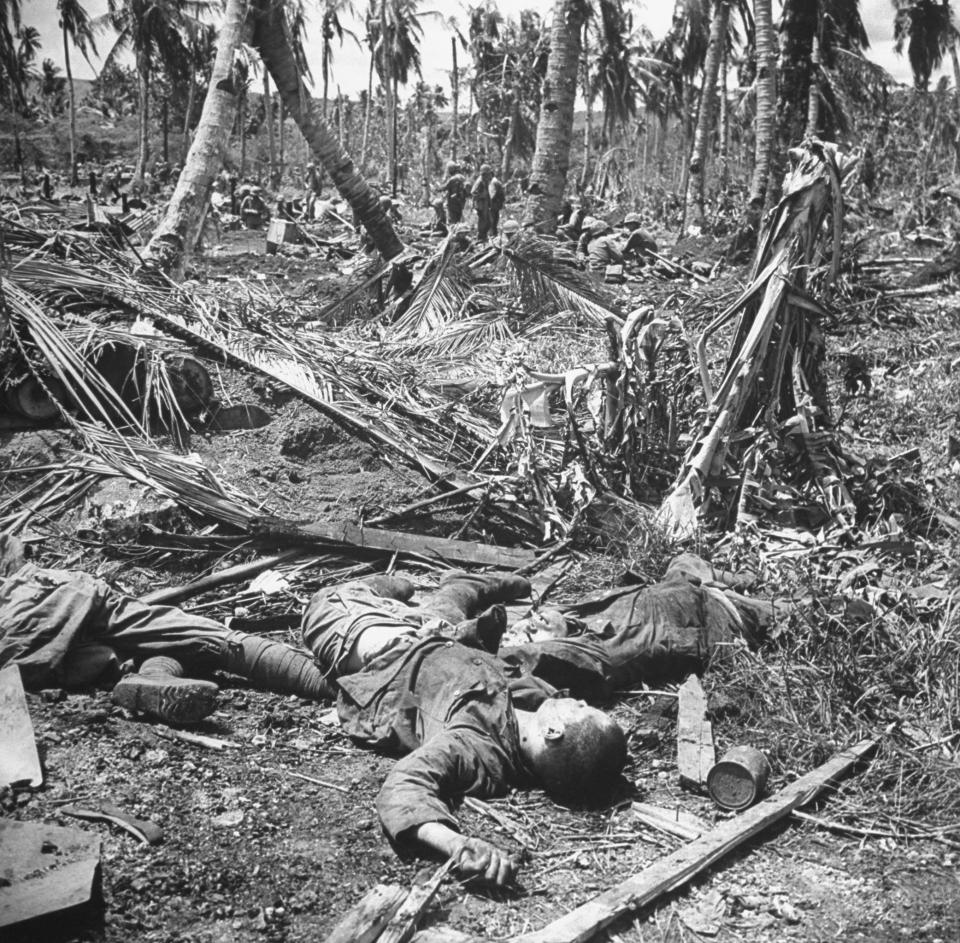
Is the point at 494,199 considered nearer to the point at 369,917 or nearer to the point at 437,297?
the point at 437,297

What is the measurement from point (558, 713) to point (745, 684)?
0.90 metres

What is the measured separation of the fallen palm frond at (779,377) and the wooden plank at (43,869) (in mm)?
3416

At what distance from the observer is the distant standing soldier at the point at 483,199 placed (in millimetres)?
16069

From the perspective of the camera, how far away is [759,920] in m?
2.59

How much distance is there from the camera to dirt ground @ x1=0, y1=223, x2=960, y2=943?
2.53 m

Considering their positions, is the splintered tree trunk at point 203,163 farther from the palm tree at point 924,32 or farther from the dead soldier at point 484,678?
the palm tree at point 924,32

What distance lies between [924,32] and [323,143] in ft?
83.8

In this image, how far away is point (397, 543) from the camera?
520cm

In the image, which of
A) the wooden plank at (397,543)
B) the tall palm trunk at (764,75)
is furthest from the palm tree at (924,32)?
the wooden plank at (397,543)

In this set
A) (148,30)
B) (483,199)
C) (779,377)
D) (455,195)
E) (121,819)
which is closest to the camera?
(121,819)

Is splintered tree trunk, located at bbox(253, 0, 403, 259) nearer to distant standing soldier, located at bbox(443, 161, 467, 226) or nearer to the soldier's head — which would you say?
distant standing soldier, located at bbox(443, 161, 467, 226)

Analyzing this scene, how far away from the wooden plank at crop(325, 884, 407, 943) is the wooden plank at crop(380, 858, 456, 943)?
17 mm

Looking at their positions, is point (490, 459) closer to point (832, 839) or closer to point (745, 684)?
point (745, 684)

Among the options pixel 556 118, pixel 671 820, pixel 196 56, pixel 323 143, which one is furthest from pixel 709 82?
pixel 671 820
